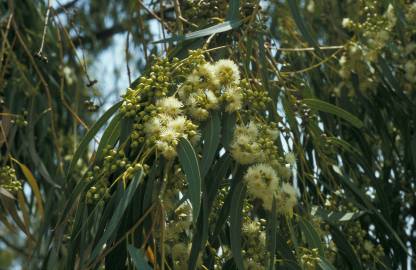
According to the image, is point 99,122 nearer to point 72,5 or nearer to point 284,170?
point 284,170

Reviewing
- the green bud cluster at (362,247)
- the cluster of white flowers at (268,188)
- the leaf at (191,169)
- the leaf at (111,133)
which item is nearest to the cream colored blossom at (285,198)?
the cluster of white flowers at (268,188)

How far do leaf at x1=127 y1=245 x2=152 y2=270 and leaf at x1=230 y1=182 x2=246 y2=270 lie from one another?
0.60 ft

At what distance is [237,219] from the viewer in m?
1.83

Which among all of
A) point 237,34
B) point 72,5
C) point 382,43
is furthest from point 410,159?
point 72,5

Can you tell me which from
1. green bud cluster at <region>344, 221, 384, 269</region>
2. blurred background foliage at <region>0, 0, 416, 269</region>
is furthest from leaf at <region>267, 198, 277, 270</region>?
green bud cluster at <region>344, 221, 384, 269</region>

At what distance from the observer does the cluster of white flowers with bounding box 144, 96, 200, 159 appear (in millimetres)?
1744

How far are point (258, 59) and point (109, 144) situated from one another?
457 mm

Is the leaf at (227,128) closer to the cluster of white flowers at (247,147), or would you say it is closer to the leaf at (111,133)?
the cluster of white flowers at (247,147)

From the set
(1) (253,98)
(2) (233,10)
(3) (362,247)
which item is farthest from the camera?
(3) (362,247)

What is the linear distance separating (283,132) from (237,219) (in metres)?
0.47

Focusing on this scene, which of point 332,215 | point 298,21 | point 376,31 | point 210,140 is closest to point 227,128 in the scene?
point 210,140

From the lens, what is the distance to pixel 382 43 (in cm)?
269

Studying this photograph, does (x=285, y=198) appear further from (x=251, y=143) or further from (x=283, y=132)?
(x=283, y=132)

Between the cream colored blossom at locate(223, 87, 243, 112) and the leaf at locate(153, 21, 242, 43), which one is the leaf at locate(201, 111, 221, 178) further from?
the leaf at locate(153, 21, 242, 43)
